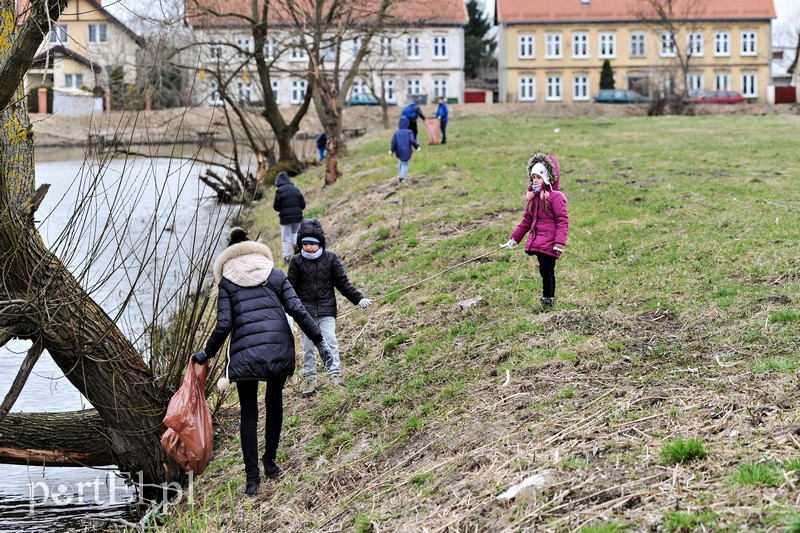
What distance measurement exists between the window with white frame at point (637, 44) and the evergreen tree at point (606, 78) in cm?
498

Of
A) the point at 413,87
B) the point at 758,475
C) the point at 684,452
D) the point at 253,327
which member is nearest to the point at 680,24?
the point at 413,87

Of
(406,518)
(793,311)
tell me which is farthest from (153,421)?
(793,311)

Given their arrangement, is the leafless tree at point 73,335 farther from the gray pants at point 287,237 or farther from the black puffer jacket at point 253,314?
the gray pants at point 287,237

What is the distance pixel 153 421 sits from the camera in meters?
9.96

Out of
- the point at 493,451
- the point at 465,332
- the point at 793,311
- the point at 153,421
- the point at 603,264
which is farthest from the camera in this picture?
the point at 603,264

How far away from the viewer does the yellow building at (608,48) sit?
7650 centimetres

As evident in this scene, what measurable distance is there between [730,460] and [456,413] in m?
2.87

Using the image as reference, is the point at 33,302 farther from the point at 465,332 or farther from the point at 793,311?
the point at 793,311

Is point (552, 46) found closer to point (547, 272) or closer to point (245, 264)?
point (547, 272)

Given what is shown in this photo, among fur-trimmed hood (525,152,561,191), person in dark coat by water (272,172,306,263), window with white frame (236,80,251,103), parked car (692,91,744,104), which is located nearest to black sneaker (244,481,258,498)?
fur-trimmed hood (525,152,561,191)

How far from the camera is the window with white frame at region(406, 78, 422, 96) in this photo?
253ft

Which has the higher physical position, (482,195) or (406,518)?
(482,195)

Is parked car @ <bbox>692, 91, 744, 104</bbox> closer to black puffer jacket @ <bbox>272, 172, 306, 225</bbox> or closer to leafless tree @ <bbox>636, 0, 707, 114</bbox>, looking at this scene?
leafless tree @ <bbox>636, 0, 707, 114</bbox>

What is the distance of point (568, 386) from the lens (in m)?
8.40
